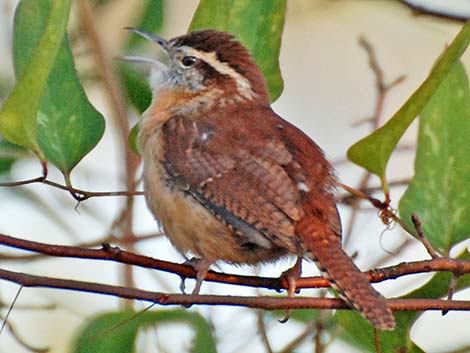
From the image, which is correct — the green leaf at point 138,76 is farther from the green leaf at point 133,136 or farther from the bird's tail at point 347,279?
the bird's tail at point 347,279

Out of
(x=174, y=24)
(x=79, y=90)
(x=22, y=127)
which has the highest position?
(x=174, y=24)

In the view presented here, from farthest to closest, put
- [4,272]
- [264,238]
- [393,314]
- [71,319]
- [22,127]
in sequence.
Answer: [71,319]
[264,238]
[393,314]
[22,127]
[4,272]

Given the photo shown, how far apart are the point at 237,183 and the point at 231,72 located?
64cm

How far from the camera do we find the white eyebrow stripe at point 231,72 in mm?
3357

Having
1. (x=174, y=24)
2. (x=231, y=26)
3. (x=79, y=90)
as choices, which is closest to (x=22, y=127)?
(x=79, y=90)

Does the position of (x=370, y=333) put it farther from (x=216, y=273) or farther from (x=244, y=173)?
(x=244, y=173)

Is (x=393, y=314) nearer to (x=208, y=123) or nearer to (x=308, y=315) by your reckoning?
(x=308, y=315)

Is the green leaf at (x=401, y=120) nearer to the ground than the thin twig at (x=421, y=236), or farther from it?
farther from it

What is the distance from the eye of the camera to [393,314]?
2398mm

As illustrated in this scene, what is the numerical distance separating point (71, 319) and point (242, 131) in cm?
212

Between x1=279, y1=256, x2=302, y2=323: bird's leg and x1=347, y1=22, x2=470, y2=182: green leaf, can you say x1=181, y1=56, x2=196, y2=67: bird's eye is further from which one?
x1=347, y1=22, x2=470, y2=182: green leaf

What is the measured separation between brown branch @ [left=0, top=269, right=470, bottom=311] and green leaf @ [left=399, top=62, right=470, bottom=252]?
27 cm

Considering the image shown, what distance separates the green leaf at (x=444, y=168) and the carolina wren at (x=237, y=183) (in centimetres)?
22

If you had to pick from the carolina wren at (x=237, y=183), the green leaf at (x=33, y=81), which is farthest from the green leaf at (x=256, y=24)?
the green leaf at (x=33, y=81)
